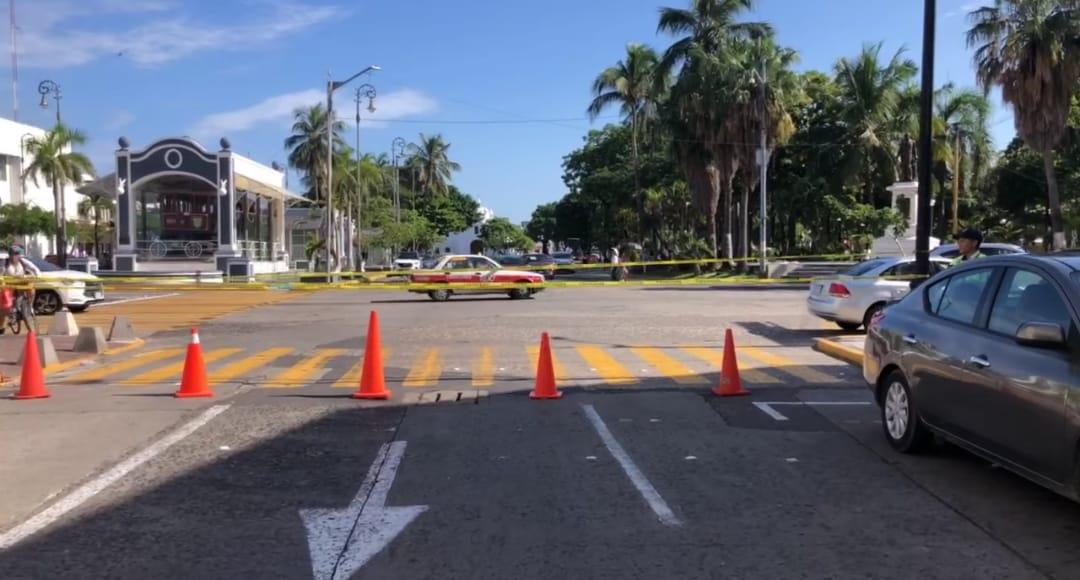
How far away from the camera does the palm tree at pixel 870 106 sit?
4847 centimetres

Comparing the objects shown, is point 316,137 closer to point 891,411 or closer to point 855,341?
point 855,341

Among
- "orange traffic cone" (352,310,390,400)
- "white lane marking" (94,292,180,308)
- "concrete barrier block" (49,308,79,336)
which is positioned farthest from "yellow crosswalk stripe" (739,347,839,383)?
"white lane marking" (94,292,180,308)

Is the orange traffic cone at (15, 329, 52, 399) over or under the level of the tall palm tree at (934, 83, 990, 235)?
under

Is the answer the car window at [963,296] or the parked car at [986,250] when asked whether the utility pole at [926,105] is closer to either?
the car window at [963,296]

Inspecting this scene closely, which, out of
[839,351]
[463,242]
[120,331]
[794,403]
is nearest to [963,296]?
[794,403]

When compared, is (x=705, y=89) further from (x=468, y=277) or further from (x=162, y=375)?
(x=162, y=375)

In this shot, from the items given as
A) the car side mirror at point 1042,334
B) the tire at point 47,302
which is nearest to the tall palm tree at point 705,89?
the tire at point 47,302

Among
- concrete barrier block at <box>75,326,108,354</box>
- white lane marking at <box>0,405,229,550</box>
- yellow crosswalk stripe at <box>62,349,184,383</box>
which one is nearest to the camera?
white lane marking at <box>0,405,229,550</box>

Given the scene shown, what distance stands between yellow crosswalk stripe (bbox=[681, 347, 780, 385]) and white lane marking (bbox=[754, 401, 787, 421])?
151cm

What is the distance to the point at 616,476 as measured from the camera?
6715mm

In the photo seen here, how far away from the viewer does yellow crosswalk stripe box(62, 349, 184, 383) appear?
39.7 feet

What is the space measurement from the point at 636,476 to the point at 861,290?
1084 cm

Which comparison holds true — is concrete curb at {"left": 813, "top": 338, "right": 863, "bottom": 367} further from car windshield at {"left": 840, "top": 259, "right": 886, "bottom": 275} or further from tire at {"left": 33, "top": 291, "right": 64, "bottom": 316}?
tire at {"left": 33, "top": 291, "right": 64, "bottom": 316}

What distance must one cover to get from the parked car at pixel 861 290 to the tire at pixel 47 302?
1752 cm
